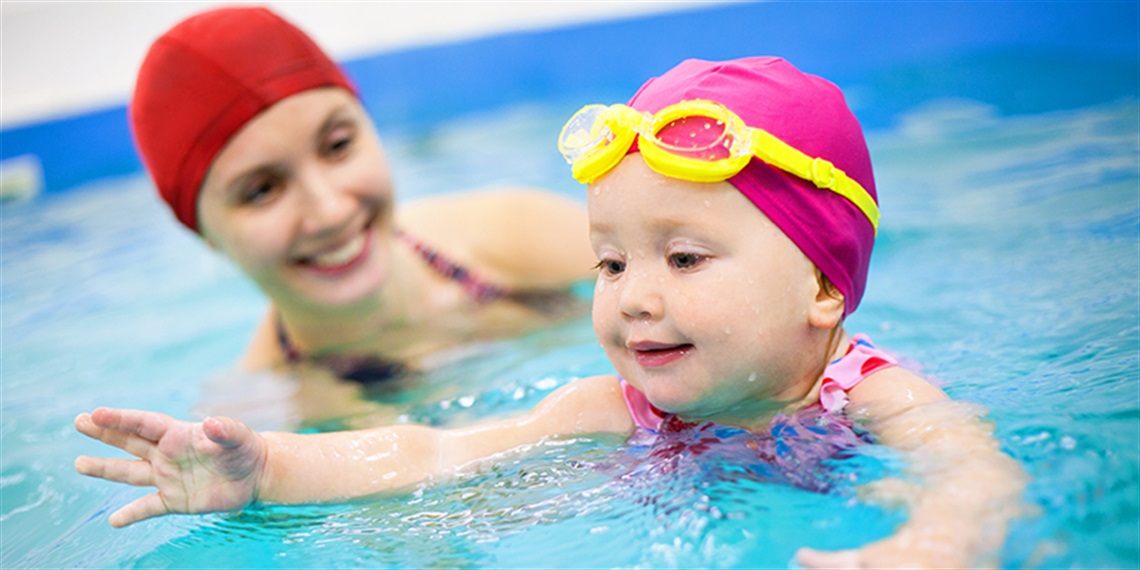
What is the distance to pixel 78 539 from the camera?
2361mm

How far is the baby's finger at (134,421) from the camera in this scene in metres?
1.99

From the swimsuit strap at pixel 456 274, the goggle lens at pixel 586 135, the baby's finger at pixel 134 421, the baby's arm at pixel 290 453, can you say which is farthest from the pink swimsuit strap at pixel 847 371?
the swimsuit strap at pixel 456 274

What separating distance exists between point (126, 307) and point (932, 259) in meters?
3.72

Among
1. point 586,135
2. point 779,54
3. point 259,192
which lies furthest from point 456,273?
point 779,54

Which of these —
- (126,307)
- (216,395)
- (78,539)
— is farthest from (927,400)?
(126,307)

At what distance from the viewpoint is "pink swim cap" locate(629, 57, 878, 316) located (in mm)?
2020

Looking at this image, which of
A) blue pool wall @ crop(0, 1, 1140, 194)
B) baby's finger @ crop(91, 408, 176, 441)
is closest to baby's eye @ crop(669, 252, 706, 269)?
baby's finger @ crop(91, 408, 176, 441)

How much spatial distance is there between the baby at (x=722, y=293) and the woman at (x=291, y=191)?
3.97ft

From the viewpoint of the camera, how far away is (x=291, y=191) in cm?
325

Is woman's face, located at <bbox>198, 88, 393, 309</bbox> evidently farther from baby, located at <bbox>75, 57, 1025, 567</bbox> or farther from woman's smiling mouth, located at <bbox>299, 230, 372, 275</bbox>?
baby, located at <bbox>75, 57, 1025, 567</bbox>

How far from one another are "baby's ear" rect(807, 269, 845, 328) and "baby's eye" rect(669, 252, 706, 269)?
271 mm

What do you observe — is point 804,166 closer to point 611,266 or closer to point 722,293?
point 722,293

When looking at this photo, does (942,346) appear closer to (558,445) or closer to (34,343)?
(558,445)

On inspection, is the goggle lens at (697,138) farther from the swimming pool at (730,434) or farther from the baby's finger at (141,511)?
the baby's finger at (141,511)
